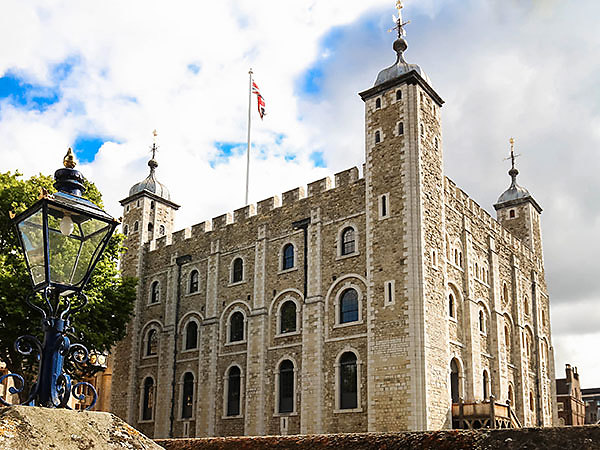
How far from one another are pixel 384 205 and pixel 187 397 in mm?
14072

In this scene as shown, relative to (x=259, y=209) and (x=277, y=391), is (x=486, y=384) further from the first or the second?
(x=259, y=209)

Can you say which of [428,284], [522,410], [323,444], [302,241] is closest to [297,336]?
[302,241]

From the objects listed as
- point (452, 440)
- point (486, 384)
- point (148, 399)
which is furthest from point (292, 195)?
point (452, 440)

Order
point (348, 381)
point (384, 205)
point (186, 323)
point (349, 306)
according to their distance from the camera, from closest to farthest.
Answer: point (348, 381) → point (384, 205) → point (349, 306) → point (186, 323)

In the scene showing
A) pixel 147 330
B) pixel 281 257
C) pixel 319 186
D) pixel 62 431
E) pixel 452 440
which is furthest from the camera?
pixel 147 330

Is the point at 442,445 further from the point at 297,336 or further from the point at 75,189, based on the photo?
the point at 297,336

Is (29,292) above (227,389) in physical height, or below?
above

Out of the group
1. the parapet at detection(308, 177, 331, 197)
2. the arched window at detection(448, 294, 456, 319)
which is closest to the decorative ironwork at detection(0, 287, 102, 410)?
the arched window at detection(448, 294, 456, 319)

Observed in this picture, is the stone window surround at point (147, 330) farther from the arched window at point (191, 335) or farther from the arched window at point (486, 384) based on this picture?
the arched window at point (486, 384)

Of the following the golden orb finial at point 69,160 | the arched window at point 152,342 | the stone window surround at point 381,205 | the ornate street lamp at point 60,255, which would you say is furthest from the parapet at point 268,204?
the ornate street lamp at point 60,255

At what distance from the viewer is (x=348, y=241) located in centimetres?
2831

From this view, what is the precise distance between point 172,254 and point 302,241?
9662 millimetres

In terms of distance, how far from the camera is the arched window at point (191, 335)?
34031 millimetres

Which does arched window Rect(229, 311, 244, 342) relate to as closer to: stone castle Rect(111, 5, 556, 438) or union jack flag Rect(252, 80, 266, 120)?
stone castle Rect(111, 5, 556, 438)
